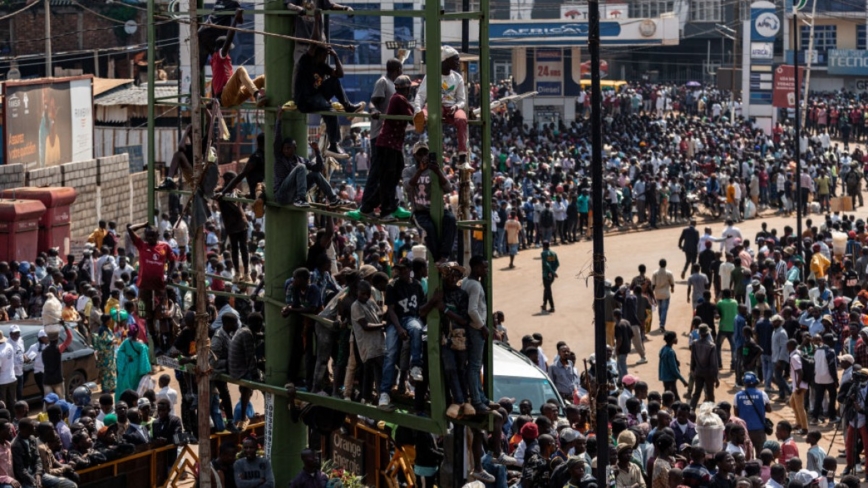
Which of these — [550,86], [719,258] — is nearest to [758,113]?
[550,86]

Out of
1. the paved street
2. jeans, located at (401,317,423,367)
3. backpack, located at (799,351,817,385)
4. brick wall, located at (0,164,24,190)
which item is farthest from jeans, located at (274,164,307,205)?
brick wall, located at (0,164,24,190)

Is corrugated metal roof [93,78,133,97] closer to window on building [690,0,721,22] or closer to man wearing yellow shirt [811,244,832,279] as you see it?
man wearing yellow shirt [811,244,832,279]

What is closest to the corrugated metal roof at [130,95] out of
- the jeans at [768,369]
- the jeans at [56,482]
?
the jeans at [768,369]

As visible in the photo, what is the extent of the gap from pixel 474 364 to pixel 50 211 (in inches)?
763

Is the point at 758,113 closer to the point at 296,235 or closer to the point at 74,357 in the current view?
the point at 74,357

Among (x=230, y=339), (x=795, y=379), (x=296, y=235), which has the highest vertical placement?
(x=296, y=235)

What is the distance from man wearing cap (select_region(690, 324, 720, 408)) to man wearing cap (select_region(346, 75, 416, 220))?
914 centimetres

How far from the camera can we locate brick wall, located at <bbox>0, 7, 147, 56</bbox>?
56.4 meters

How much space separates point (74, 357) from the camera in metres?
20.0

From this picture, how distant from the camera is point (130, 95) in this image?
42.6 meters

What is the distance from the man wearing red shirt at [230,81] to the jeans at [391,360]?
2.20 meters

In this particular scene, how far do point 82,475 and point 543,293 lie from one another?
647 inches

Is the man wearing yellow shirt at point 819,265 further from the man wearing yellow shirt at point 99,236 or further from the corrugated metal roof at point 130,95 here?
the corrugated metal roof at point 130,95

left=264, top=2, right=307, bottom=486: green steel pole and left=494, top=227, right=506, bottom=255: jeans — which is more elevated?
left=264, top=2, right=307, bottom=486: green steel pole
